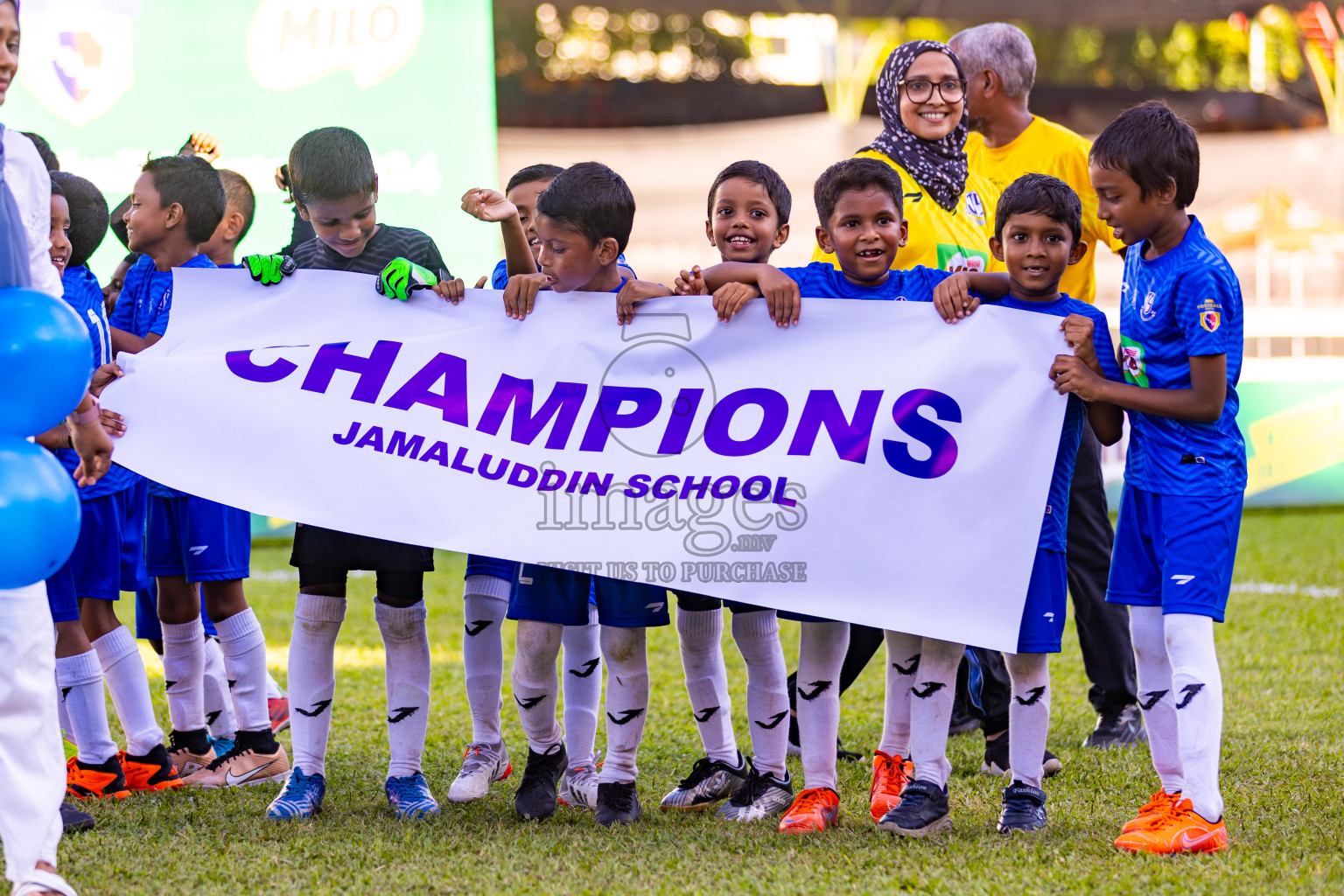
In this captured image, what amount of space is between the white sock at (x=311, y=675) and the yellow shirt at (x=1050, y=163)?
2.65m

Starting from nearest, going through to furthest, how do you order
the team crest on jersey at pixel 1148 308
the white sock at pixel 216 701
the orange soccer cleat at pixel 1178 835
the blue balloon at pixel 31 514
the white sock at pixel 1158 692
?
the blue balloon at pixel 31 514, the orange soccer cleat at pixel 1178 835, the team crest on jersey at pixel 1148 308, the white sock at pixel 1158 692, the white sock at pixel 216 701

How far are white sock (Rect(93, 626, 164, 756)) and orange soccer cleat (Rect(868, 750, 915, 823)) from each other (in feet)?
7.15

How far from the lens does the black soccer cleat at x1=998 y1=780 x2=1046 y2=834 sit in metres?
3.47

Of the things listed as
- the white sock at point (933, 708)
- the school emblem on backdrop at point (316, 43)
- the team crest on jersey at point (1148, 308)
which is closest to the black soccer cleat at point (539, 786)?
the white sock at point (933, 708)

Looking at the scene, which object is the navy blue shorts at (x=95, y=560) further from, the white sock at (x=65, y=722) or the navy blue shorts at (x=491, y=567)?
the navy blue shorts at (x=491, y=567)

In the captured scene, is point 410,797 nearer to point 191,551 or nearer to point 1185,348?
point 191,551

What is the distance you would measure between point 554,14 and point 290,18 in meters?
3.54

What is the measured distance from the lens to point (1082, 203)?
15.2 feet

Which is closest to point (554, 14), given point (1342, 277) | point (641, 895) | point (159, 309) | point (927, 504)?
point (1342, 277)

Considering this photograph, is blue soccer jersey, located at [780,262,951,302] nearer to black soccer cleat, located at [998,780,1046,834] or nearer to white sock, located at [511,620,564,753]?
white sock, located at [511,620,564,753]

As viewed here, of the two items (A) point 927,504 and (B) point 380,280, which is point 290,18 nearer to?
(B) point 380,280

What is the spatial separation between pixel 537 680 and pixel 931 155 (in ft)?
6.46

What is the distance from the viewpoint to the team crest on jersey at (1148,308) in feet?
10.8

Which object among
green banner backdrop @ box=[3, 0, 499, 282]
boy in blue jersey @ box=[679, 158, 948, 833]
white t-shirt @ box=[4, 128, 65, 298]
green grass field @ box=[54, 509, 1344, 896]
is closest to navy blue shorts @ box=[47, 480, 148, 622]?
green grass field @ box=[54, 509, 1344, 896]
